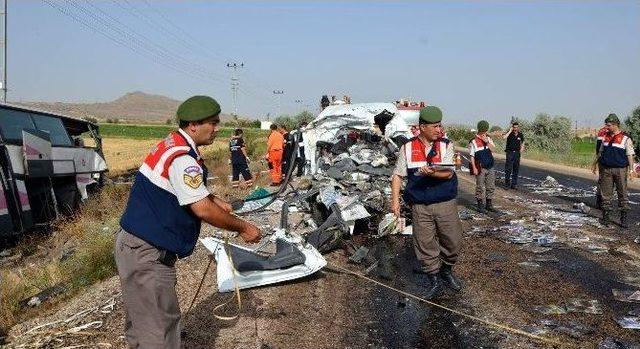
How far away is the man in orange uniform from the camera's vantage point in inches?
595

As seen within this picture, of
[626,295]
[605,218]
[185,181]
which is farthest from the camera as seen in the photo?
[605,218]

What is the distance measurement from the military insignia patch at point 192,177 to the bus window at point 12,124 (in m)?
7.23

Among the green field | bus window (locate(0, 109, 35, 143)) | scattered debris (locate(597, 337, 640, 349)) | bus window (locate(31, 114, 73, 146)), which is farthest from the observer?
the green field

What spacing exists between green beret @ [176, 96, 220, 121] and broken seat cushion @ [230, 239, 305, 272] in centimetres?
270

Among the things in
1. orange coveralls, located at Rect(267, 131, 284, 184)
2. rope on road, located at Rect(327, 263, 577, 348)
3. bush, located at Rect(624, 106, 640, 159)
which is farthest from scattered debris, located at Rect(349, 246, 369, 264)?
bush, located at Rect(624, 106, 640, 159)

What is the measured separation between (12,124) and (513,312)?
27.7 feet

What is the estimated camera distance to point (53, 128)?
429 inches

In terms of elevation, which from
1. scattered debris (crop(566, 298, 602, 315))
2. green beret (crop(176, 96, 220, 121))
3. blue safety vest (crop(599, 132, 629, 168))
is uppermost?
green beret (crop(176, 96, 220, 121))

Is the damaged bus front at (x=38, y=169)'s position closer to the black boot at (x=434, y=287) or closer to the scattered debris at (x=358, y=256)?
the scattered debris at (x=358, y=256)

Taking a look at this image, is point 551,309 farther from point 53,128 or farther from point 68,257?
point 53,128

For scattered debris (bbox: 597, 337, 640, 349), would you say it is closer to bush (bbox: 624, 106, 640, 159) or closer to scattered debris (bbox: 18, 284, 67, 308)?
scattered debris (bbox: 18, 284, 67, 308)

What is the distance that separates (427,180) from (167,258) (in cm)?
316

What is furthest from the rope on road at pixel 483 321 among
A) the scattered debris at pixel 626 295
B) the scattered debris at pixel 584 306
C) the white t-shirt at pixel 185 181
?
the white t-shirt at pixel 185 181

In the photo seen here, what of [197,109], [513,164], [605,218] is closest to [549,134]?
[513,164]
